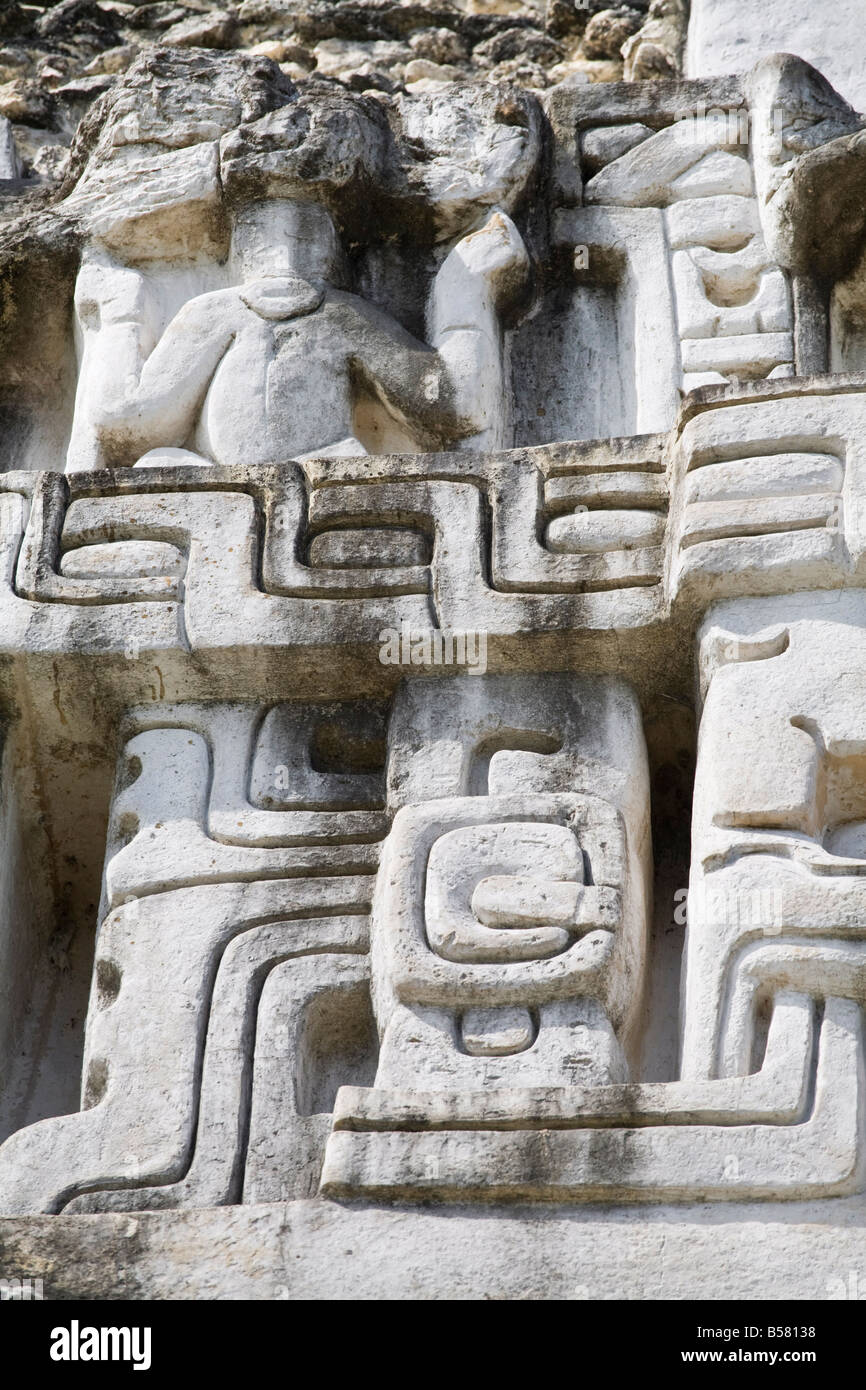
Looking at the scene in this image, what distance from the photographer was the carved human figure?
3566 mm

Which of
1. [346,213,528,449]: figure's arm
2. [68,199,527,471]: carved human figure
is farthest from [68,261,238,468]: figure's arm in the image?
[346,213,528,449]: figure's arm

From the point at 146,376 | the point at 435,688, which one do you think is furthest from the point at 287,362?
the point at 435,688

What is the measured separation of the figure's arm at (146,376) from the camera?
363 centimetres

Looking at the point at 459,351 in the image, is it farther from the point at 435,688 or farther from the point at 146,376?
the point at 435,688

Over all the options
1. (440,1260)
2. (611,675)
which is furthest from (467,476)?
(440,1260)

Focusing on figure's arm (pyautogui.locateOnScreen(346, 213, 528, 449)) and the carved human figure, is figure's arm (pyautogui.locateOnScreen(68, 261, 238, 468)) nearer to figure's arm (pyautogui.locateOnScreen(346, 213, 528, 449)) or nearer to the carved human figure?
the carved human figure

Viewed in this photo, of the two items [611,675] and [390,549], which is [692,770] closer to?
[611,675]

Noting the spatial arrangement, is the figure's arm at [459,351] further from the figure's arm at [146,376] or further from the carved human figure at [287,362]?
the figure's arm at [146,376]

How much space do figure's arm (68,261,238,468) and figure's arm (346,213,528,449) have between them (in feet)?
0.92

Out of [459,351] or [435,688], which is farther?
[459,351]

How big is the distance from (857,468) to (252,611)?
95 centimetres

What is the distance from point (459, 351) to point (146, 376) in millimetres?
570

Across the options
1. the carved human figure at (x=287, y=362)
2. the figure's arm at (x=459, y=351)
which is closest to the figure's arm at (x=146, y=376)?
the carved human figure at (x=287, y=362)

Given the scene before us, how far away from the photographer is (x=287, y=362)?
360 cm
